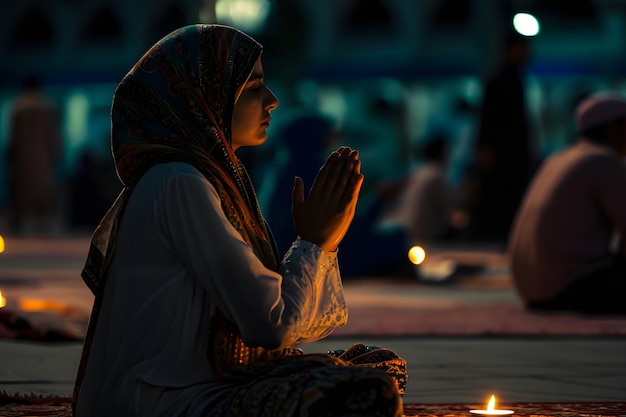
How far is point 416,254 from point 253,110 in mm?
6909

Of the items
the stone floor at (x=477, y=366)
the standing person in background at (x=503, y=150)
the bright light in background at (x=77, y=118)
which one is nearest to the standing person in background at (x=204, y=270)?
the stone floor at (x=477, y=366)

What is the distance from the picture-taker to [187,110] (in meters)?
2.65

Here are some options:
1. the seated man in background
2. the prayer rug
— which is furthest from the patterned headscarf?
the seated man in background

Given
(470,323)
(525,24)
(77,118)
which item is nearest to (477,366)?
(470,323)

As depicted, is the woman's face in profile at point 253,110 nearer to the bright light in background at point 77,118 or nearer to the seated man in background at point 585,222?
the seated man in background at point 585,222

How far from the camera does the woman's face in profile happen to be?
278 cm

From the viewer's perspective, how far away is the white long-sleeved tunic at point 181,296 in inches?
98.7

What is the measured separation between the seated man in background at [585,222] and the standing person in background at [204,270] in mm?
4090

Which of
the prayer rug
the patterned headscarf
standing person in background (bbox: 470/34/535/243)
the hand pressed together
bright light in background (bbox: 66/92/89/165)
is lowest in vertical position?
the hand pressed together

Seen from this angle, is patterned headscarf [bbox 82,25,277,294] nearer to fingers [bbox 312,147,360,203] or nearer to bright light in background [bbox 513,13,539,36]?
fingers [bbox 312,147,360,203]

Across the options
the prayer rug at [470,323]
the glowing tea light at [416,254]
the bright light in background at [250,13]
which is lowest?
the prayer rug at [470,323]

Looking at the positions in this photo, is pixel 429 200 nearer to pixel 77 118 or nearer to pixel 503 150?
pixel 503 150

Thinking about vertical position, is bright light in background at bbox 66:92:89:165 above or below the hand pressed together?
above

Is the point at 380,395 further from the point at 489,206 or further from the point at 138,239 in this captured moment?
the point at 489,206
